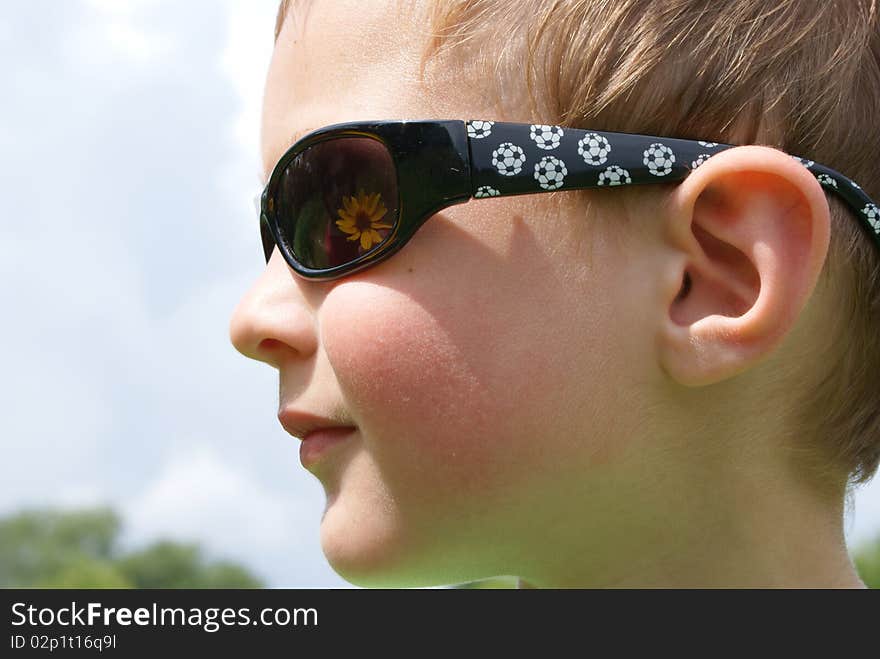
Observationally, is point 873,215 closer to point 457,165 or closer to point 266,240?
point 457,165

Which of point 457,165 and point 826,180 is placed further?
point 826,180

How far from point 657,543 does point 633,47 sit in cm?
106

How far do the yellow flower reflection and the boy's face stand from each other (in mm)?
65

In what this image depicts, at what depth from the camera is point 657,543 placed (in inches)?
83.4

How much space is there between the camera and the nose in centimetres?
207

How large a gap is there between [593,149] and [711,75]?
0.31 m

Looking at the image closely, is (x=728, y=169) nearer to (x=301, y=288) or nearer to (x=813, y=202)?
(x=813, y=202)

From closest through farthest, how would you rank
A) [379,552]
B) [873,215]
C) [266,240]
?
[379,552], [873,215], [266,240]

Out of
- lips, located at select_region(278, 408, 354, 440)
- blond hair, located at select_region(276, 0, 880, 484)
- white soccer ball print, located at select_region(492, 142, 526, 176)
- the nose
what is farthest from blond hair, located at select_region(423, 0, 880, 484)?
lips, located at select_region(278, 408, 354, 440)

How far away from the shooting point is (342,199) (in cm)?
204

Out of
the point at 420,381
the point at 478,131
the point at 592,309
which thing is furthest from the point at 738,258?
the point at 420,381

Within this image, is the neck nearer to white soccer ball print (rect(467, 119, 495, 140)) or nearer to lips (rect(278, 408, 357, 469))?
lips (rect(278, 408, 357, 469))

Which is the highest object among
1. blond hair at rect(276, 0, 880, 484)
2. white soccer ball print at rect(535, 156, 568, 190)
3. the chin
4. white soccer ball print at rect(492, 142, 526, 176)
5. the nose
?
blond hair at rect(276, 0, 880, 484)
